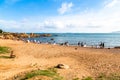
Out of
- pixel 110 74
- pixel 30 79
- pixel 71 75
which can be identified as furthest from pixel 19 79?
pixel 110 74

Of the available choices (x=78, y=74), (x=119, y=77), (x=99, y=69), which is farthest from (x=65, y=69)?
(x=119, y=77)

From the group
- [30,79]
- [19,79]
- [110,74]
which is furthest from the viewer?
[110,74]

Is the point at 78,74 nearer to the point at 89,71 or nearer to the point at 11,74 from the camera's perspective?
the point at 89,71

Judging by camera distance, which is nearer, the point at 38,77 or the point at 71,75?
the point at 38,77

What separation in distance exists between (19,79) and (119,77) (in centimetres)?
771

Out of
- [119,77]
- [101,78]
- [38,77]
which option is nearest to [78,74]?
[101,78]

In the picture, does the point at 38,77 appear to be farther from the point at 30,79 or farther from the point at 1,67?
the point at 1,67

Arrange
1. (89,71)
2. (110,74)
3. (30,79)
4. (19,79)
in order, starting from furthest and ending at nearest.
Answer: (89,71), (110,74), (19,79), (30,79)

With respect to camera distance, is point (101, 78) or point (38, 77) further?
point (101, 78)

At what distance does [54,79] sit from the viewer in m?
13.9

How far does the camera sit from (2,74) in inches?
645

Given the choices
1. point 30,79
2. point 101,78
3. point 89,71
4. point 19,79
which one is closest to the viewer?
point 30,79

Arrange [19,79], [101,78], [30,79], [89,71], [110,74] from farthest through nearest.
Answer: [89,71] < [110,74] < [101,78] < [19,79] < [30,79]

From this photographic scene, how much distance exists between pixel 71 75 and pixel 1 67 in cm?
669
